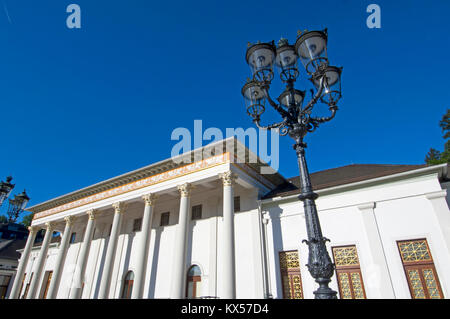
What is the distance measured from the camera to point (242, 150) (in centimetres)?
1405

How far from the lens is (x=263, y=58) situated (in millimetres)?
6633

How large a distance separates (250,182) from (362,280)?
276 inches

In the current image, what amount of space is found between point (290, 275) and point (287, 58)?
10.2 metres

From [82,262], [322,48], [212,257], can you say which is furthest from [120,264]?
[322,48]

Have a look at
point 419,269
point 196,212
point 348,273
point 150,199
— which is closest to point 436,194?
point 419,269

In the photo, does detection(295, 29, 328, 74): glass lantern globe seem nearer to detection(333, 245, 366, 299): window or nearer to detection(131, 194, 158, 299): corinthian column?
detection(333, 245, 366, 299): window

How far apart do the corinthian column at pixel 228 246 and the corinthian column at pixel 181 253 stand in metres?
2.32

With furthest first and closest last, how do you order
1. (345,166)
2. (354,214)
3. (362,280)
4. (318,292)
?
(345,166), (354,214), (362,280), (318,292)

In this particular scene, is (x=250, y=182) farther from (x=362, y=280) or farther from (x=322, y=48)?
(x=322, y=48)

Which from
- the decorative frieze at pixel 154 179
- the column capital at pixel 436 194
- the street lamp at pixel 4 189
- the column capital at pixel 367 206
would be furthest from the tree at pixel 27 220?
the column capital at pixel 436 194

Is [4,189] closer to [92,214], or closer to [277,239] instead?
[92,214]

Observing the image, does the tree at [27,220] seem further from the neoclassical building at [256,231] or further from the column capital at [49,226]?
the neoclassical building at [256,231]
